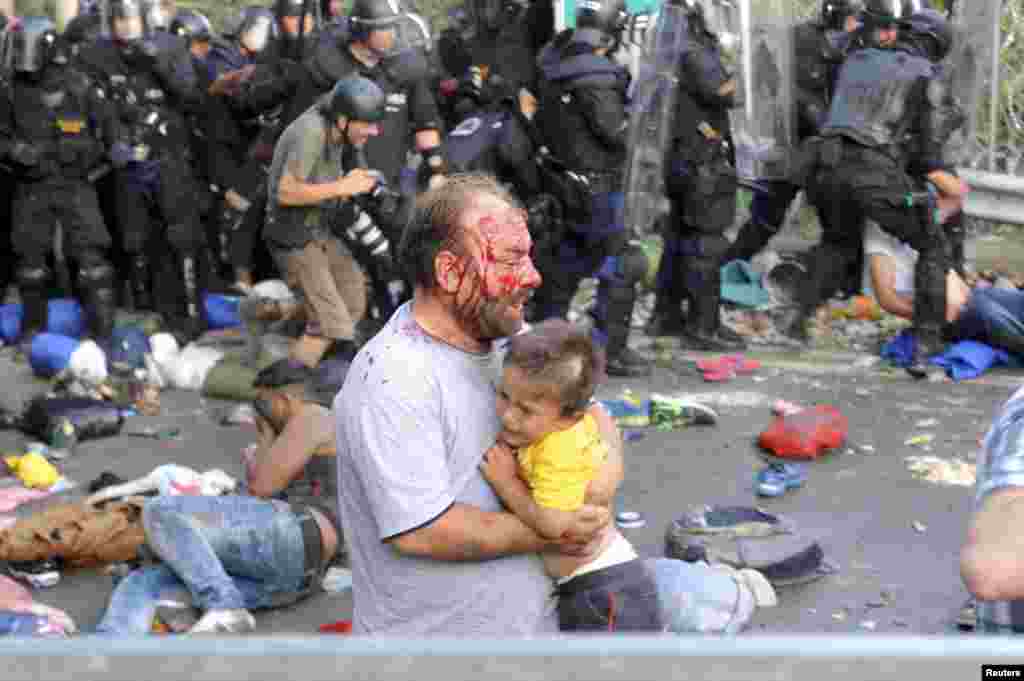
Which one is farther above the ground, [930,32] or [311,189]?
[930,32]

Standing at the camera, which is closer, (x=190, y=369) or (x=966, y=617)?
(x=966, y=617)

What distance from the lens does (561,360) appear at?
3287mm

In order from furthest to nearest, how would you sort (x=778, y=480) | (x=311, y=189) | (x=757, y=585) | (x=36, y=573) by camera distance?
(x=311, y=189), (x=778, y=480), (x=36, y=573), (x=757, y=585)

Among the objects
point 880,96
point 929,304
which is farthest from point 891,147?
point 929,304

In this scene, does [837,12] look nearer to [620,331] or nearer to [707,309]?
[707,309]

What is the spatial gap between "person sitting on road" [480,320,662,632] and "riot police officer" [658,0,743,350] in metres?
5.56

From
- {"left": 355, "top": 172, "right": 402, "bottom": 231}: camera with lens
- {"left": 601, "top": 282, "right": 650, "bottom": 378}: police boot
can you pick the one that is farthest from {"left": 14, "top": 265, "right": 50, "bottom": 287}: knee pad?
{"left": 601, "top": 282, "right": 650, "bottom": 378}: police boot

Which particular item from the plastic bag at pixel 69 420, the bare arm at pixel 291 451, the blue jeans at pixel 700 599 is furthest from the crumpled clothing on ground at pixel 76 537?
the blue jeans at pixel 700 599

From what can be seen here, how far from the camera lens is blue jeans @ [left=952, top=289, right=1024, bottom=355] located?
8.45m

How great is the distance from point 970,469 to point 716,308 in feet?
8.36

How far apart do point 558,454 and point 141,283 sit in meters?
7.01

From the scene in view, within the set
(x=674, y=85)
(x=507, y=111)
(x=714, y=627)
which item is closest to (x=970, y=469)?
(x=714, y=627)

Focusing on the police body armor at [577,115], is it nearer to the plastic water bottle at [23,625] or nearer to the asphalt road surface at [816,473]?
the asphalt road surface at [816,473]

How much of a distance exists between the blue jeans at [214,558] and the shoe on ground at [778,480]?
2.12 meters
